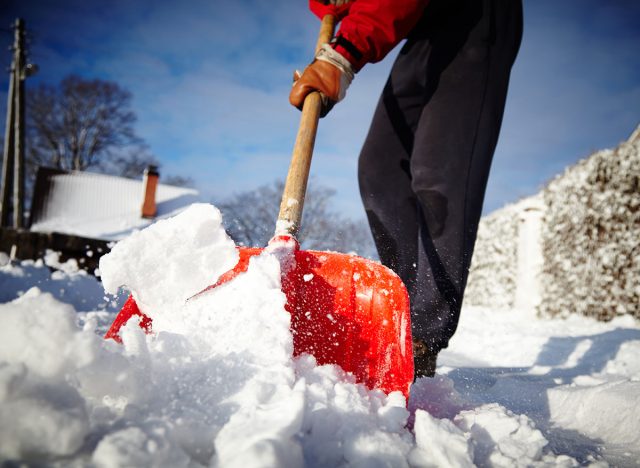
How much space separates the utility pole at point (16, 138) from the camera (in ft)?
40.7

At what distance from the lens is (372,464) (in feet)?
2.15

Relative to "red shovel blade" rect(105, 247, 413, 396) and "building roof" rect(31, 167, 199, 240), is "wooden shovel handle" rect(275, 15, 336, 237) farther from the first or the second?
"building roof" rect(31, 167, 199, 240)

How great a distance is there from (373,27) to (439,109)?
1.40ft

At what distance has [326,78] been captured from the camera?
144cm

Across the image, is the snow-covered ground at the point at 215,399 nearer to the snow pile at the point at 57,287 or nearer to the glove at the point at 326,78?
the glove at the point at 326,78

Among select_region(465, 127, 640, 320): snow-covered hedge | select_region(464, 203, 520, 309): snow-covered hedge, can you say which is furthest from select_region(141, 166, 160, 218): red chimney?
select_region(465, 127, 640, 320): snow-covered hedge

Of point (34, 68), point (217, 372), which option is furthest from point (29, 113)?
point (217, 372)

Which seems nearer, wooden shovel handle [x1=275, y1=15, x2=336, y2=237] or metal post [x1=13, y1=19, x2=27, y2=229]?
wooden shovel handle [x1=275, y1=15, x2=336, y2=237]

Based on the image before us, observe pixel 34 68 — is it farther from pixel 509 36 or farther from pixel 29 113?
pixel 509 36

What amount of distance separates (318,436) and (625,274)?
14.9 ft

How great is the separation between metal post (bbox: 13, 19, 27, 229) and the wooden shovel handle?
14742mm

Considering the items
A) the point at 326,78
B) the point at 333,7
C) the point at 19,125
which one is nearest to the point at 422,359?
the point at 326,78

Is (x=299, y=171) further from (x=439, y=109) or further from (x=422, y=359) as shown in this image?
(x=422, y=359)

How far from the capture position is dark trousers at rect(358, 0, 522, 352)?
1.48 meters
